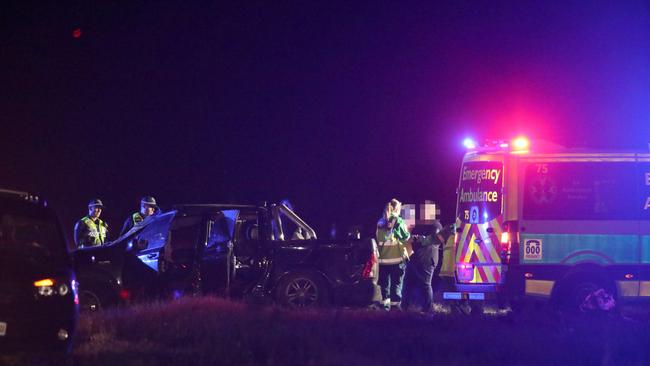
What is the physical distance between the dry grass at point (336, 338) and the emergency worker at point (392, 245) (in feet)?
7.59

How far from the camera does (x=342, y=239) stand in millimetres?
14641

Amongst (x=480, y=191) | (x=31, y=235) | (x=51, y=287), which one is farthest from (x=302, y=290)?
(x=51, y=287)

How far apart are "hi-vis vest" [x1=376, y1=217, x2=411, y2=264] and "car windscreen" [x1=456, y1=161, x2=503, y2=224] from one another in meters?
1.71

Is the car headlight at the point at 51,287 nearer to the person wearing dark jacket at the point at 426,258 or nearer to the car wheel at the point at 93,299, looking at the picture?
the car wheel at the point at 93,299

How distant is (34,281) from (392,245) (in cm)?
763

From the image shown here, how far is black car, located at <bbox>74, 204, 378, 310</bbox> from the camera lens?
13414 millimetres

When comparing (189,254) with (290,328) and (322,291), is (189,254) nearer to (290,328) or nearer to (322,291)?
(322,291)

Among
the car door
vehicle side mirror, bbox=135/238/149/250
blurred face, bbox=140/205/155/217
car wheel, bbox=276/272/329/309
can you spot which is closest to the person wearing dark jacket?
car wheel, bbox=276/272/329/309

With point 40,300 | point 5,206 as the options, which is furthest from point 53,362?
point 5,206

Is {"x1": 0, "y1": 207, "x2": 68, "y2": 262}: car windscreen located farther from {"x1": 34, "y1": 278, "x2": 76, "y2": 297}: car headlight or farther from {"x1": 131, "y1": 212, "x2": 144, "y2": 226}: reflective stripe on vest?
{"x1": 131, "y1": 212, "x2": 144, "y2": 226}: reflective stripe on vest

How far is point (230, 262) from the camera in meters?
13.9

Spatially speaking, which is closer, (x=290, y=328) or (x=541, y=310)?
(x=290, y=328)

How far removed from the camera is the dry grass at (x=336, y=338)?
31.4 feet

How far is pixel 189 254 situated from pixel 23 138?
1086 inches
